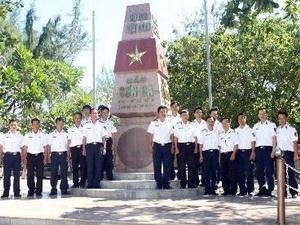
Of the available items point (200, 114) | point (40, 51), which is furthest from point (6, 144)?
point (40, 51)

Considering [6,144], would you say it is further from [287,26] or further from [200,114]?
[287,26]

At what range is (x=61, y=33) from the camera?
105 feet

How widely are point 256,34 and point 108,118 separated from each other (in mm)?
10782

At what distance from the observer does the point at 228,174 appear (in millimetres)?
8648

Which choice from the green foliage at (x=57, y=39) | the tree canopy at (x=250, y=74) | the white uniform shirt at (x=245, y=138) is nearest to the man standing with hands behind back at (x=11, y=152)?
the white uniform shirt at (x=245, y=138)

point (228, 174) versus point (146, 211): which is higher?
point (228, 174)

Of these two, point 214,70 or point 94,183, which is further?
point 214,70

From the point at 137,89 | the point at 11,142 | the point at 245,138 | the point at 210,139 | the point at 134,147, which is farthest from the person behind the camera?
the point at 137,89

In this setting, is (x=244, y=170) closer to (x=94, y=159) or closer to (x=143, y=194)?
(x=143, y=194)

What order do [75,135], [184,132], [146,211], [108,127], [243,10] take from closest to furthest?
[146,211] < [243,10] < [184,132] < [75,135] < [108,127]

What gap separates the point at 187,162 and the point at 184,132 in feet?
1.95

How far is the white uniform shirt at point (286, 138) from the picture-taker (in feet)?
26.1

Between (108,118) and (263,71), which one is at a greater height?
(263,71)

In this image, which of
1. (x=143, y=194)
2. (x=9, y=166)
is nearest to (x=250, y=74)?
(x=143, y=194)
